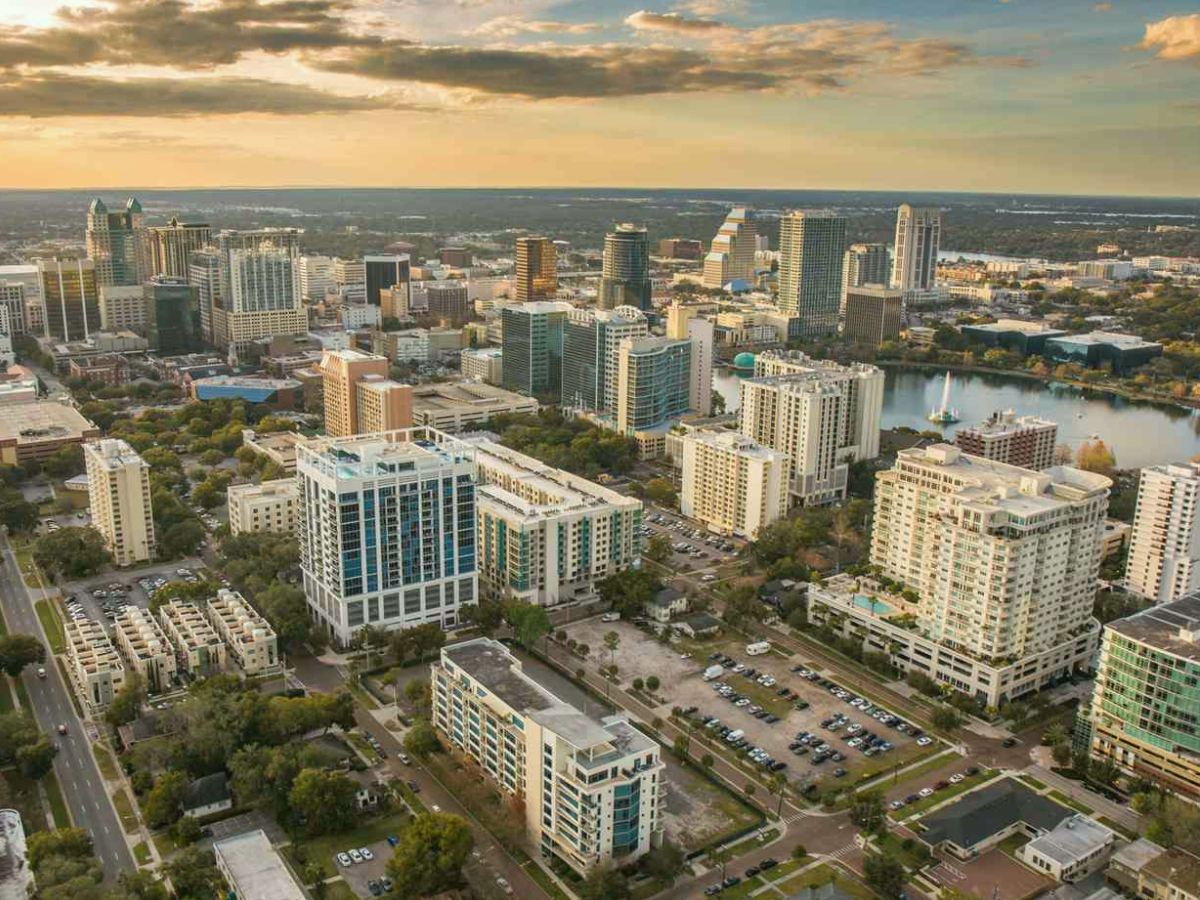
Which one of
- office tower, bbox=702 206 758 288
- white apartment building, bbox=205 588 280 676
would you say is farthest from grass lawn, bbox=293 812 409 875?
office tower, bbox=702 206 758 288

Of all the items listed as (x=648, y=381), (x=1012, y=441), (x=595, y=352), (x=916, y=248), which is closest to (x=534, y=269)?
(x=595, y=352)

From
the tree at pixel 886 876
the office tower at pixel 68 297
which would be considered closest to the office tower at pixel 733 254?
the office tower at pixel 68 297

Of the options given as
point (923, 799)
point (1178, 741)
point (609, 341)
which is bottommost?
point (923, 799)

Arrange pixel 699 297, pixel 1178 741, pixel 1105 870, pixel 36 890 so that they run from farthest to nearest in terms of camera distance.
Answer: pixel 699 297 < pixel 1178 741 < pixel 1105 870 < pixel 36 890

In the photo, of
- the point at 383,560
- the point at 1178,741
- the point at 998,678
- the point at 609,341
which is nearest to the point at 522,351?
the point at 609,341

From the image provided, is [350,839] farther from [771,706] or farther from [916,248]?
[916,248]

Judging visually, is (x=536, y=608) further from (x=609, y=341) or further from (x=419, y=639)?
(x=609, y=341)

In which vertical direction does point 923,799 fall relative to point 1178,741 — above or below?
below
